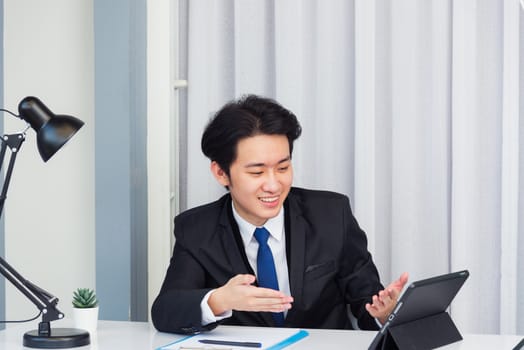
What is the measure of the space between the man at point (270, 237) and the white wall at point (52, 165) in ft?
2.12

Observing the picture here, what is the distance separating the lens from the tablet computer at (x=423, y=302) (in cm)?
157

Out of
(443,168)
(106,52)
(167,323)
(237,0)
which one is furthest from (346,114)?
(167,323)

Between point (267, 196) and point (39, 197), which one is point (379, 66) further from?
point (39, 197)

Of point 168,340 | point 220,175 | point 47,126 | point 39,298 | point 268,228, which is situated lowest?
point 168,340

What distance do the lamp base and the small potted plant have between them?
0.10 meters

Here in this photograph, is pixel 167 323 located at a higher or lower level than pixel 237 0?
lower

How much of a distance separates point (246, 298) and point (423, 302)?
41 cm

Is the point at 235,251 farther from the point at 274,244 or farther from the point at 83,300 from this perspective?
the point at 83,300

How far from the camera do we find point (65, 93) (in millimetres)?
2783

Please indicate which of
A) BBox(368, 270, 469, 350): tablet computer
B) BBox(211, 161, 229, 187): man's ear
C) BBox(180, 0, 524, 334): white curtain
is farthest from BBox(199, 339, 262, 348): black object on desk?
BBox(180, 0, 524, 334): white curtain

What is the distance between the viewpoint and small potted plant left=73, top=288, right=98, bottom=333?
1.96 m

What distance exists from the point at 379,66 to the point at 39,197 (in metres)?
1.26

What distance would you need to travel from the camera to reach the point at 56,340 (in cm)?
181

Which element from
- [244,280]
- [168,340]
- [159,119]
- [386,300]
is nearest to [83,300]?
[168,340]
